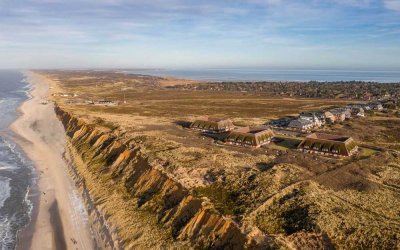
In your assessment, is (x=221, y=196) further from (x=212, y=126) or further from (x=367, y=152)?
(x=212, y=126)

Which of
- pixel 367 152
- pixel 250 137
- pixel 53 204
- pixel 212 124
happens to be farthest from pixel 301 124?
pixel 53 204

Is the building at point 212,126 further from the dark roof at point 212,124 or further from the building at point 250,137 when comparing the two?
the building at point 250,137

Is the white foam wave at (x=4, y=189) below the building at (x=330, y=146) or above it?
below

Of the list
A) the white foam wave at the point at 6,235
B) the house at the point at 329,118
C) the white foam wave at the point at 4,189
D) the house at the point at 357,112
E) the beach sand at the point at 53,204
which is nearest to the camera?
the white foam wave at the point at 6,235

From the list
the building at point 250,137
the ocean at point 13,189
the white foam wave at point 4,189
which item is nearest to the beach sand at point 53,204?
the ocean at point 13,189

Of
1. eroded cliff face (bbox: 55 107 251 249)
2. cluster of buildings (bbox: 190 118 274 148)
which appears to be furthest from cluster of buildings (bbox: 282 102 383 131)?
eroded cliff face (bbox: 55 107 251 249)

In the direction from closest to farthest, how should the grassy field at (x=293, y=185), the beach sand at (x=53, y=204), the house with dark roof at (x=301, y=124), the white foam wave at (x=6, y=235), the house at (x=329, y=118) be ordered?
the grassy field at (x=293, y=185), the white foam wave at (x=6, y=235), the beach sand at (x=53, y=204), the house with dark roof at (x=301, y=124), the house at (x=329, y=118)

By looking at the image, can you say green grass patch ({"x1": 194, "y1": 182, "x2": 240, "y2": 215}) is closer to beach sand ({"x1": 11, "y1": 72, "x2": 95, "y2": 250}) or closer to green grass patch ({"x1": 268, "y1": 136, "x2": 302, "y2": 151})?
beach sand ({"x1": 11, "y1": 72, "x2": 95, "y2": 250})
